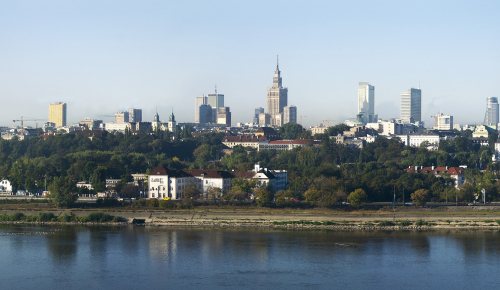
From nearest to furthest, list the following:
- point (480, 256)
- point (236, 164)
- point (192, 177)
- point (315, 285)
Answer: point (315, 285) < point (480, 256) < point (192, 177) < point (236, 164)

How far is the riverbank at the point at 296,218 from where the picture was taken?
3166 centimetres

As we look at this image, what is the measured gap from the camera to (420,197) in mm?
35656

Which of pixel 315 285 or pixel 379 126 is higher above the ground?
pixel 379 126

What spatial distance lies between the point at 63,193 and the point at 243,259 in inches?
471

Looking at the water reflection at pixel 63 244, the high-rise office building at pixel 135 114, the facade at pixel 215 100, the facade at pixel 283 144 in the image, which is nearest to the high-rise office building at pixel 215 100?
the facade at pixel 215 100

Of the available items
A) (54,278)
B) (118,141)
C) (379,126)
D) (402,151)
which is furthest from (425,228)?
(379,126)

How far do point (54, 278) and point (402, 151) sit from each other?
118ft

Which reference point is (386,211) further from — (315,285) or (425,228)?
(315,285)

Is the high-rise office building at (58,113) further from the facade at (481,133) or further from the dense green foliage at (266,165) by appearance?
the facade at (481,133)

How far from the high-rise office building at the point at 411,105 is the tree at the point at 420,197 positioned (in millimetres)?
78734

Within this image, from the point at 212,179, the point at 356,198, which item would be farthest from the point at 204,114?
the point at 356,198

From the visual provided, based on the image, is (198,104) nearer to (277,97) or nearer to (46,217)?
(277,97)

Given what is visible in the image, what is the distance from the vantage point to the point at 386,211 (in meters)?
33.9

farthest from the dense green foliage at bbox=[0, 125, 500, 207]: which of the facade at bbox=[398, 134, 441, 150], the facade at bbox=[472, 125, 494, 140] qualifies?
the facade at bbox=[472, 125, 494, 140]
